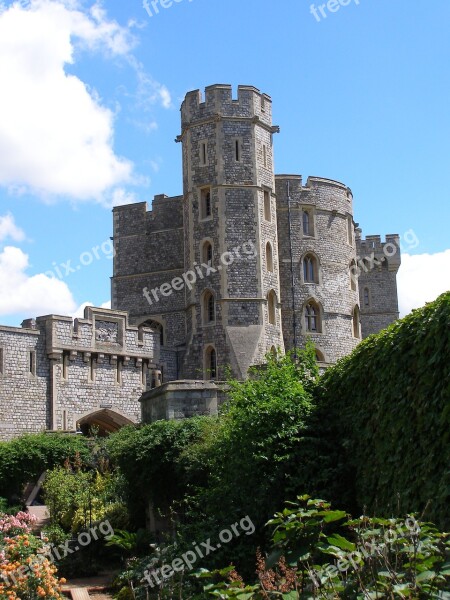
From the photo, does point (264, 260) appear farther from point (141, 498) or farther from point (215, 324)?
point (141, 498)

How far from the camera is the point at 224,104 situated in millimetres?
Result: 33188

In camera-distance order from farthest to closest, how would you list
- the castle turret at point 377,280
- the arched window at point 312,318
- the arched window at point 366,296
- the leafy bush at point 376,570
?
the arched window at point 366,296 → the castle turret at point 377,280 → the arched window at point 312,318 → the leafy bush at point 376,570

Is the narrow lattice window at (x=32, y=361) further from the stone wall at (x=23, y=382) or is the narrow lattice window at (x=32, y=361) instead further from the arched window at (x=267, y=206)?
the arched window at (x=267, y=206)

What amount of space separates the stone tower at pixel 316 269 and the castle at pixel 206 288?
0.18 ft

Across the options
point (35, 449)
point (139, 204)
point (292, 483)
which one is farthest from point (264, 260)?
point (292, 483)

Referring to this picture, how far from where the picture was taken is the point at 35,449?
23547mm

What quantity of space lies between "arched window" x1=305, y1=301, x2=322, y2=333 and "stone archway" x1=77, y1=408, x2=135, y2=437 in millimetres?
9405

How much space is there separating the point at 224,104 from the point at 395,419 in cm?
2465

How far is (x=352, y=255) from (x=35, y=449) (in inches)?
779

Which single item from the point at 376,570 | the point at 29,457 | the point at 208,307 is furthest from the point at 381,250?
the point at 376,570

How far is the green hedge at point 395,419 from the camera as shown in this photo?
363 inches

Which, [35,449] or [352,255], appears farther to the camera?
[352,255]

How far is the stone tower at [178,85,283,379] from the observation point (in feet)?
104

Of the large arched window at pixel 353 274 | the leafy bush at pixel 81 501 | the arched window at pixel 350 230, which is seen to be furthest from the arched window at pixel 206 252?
the leafy bush at pixel 81 501
